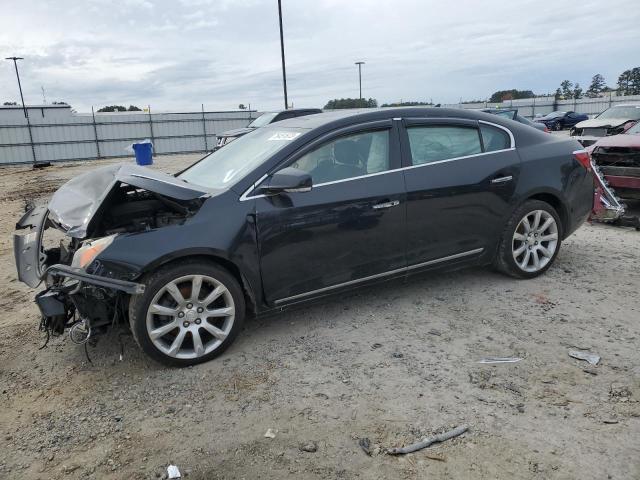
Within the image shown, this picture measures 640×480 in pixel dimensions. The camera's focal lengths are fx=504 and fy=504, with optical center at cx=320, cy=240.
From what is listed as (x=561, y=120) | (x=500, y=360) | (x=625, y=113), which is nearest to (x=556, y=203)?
(x=500, y=360)

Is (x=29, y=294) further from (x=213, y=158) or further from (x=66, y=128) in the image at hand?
(x=66, y=128)

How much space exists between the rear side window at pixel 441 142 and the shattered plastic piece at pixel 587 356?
72.5 inches

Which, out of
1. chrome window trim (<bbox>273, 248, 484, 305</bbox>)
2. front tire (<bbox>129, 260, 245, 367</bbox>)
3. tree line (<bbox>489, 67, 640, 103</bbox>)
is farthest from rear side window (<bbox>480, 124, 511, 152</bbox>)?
tree line (<bbox>489, 67, 640, 103</bbox>)

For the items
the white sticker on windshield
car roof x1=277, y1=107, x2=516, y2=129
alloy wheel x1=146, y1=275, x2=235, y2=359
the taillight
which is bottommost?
alloy wheel x1=146, y1=275, x2=235, y2=359

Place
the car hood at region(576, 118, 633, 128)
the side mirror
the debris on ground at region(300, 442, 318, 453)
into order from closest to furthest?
the debris on ground at region(300, 442, 318, 453) < the side mirror < the car hood at region(576, 118, 633, 128)

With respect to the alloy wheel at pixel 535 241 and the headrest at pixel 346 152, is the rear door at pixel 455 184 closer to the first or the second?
the alloy wheel at pixel 535 241

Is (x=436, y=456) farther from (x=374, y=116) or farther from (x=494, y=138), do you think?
(x=494, y=138)

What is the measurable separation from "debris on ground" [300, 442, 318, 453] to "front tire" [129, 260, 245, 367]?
1.16 meters

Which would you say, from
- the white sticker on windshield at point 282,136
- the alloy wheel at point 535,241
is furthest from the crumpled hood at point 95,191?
the alloy wheel at point 535,241

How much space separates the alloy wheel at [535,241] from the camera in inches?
187

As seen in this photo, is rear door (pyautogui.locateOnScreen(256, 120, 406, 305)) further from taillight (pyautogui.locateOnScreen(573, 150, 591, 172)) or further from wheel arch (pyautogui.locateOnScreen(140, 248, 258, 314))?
taillight (pyautogui.locateOnScreen(573, 150, 591, 172))

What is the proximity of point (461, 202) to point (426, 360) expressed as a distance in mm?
1522

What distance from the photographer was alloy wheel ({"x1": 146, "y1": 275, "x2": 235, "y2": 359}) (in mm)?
3396

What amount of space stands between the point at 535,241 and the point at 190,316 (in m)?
3.29
